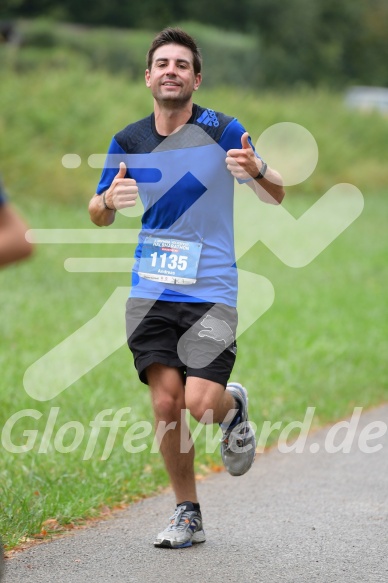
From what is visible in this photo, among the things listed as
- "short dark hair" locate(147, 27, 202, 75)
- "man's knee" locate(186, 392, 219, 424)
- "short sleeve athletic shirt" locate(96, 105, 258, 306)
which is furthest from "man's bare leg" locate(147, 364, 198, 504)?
"short dark hair" locate(147, 27, 202, 75)

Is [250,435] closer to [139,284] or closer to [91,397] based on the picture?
[139,284]

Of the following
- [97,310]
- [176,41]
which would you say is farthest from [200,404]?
[97,310]

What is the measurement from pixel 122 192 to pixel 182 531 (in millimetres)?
1590

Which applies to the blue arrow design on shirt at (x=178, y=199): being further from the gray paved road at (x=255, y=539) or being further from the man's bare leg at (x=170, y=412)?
the gray paved road at (x=255, y=539)

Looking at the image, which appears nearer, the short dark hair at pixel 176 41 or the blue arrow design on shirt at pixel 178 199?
the blue arrow design on shirt at pixel 178 199

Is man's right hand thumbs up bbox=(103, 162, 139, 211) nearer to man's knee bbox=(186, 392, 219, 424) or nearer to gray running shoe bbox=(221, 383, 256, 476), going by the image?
man's knee bbox=(186, 392, 219, 424)

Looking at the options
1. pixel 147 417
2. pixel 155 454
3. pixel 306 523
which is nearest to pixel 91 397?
pixel 147 417

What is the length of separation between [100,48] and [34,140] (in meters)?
22.0

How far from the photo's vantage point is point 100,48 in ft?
143

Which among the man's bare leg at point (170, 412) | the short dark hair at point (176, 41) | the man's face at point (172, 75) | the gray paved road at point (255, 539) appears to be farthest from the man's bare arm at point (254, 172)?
the gray paved road at point (255, 539)

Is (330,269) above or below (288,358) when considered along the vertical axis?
above

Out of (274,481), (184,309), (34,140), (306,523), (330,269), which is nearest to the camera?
(184,309)

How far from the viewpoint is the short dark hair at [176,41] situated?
545 centimetres

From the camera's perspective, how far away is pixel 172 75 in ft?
17.6
